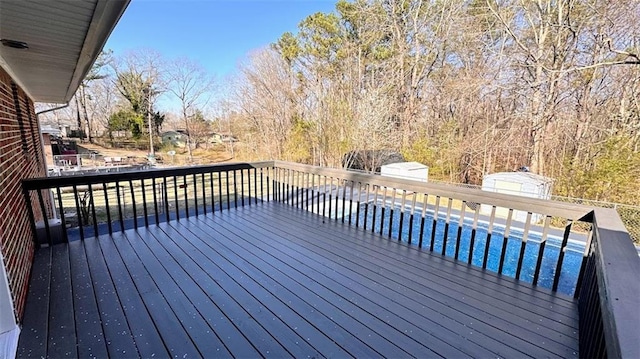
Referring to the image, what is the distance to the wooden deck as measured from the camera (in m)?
1.68

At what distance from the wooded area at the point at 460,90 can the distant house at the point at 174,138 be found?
9655 millimetres

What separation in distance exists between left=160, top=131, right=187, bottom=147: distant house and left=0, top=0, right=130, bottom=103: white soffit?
893 inches

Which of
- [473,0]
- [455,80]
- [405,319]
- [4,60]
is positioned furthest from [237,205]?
[473,0]

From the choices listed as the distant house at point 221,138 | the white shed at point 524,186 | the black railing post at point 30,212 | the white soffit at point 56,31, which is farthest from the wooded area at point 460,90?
the black railing post at point 30,212

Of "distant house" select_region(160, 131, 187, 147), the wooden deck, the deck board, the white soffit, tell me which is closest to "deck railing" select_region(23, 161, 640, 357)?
the deck board

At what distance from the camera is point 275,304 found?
2066mm

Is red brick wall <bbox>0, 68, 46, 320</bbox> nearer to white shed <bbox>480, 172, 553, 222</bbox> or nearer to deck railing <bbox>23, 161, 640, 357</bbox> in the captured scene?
deck railing <bbox>23, 161, 640, 357</bbox>

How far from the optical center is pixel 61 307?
6.47ft

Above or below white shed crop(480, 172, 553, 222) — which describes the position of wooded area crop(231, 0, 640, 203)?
above

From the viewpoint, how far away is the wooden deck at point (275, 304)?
1677 mm

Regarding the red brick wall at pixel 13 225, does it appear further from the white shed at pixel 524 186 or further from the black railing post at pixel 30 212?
the white shed at pixel 524 186

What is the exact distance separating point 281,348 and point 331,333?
323 millimetres

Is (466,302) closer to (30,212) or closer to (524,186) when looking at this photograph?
(30,212)

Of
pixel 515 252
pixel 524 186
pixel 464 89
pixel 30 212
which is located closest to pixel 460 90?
pixel 464 89
